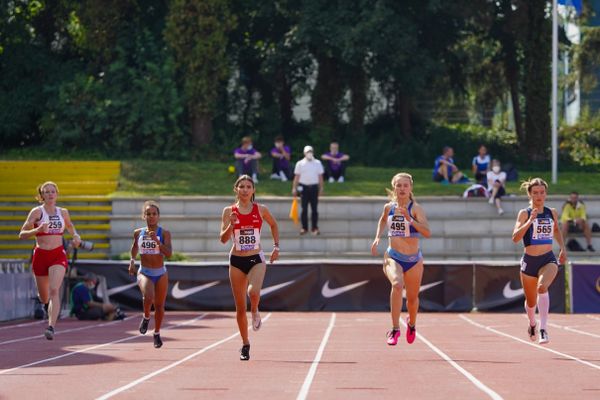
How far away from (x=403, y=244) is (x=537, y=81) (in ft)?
94.8

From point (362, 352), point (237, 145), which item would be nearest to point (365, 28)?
point (237, 145)

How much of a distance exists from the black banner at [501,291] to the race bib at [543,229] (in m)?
12.6

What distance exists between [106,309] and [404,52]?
61.3 ft

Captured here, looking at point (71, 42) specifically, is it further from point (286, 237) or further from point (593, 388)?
point (593, 388)

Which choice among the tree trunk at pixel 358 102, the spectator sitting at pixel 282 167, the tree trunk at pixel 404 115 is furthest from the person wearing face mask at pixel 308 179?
the tree trunk at pixel 404 115

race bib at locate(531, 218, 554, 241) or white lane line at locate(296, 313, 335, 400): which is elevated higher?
race bib at locate(531, 218, 554, 241)

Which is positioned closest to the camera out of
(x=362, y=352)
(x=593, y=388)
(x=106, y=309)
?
(x=593, y=388)

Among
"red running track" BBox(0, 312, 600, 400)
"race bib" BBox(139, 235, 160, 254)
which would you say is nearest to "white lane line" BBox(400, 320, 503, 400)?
"red running track" BBox(0, 312, 600, 400)

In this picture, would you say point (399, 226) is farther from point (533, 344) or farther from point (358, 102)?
point (358, 102)

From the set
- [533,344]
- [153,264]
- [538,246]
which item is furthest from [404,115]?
[153,264]

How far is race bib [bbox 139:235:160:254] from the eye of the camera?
15.8m

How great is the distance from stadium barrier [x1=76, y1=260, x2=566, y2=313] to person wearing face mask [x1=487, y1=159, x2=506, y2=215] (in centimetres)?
464

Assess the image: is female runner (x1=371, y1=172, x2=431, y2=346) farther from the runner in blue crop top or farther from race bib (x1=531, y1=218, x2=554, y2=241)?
race bib (x1=531, y1=218, x2=554, y2=241)

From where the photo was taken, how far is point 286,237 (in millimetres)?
31703
